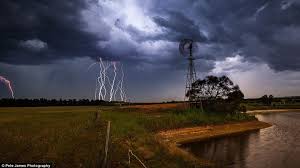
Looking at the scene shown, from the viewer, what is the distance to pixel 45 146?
20.4 meters

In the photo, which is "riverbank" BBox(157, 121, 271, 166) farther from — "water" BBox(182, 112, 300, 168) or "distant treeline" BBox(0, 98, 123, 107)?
"distant treeline" BBox(0, 98, 123, 107)

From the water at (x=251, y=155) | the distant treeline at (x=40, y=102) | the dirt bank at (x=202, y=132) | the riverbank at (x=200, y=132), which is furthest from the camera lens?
the distant treeline at (x=40, y=102)

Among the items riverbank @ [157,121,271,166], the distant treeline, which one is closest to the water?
riverbank @ [157,121,271,166]

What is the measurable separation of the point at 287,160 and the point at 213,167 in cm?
1076

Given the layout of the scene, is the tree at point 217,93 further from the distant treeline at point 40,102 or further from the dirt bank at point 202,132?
the distant treeline at point 40,102

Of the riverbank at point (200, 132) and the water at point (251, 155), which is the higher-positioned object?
the riverbank at point (200, 132)

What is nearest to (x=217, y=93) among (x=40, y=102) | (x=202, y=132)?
(x=202, y=132)

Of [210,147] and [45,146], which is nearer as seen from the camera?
[45,146]

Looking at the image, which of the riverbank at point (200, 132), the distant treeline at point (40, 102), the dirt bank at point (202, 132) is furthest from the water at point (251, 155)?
the distant treeline at point (40, 102)

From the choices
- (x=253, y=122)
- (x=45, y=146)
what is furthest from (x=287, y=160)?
(x=253, y=122)

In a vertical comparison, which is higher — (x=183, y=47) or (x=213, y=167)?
(x=183, y=47)

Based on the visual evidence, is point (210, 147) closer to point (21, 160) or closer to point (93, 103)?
point (21, 160)

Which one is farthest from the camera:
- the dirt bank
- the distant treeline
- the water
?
the distant treeline

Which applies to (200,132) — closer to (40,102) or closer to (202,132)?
(202,132)
